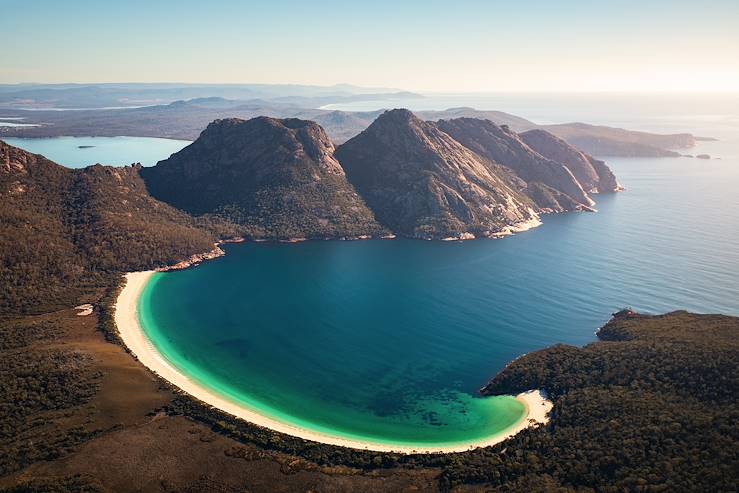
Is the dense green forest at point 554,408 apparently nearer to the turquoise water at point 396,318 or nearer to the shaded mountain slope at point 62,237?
the shaded mountain slope at point 62,237

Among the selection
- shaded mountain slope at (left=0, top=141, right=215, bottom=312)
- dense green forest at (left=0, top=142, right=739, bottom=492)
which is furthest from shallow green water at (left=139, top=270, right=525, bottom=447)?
shaded mountain slope at (left=0, top=141, right=215, bottom=312)

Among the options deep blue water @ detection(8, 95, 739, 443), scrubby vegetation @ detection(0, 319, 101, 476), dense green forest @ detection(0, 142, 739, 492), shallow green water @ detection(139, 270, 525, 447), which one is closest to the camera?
dense green forest @ detection(0, 142, 739, 492)

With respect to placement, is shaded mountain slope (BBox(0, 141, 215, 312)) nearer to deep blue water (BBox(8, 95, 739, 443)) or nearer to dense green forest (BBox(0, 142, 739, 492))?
dense green forest (BBox(0, 142, 739, 492))

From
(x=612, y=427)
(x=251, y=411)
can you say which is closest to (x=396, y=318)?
(x=251, y=411)

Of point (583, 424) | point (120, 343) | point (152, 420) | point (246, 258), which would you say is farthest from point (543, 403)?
point (246, 258)

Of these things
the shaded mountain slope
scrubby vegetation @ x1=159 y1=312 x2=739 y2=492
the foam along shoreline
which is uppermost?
→ the shaded mountain slope
